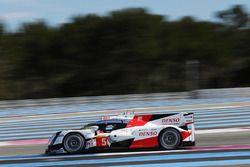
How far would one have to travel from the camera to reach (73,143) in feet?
34.1

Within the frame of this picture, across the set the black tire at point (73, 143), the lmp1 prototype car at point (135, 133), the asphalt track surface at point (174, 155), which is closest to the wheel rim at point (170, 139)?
the lmp1 prototype car at point (135, 133)

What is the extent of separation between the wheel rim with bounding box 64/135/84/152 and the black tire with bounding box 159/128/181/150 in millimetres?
1720

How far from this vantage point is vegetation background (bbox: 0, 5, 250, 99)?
3853 cm

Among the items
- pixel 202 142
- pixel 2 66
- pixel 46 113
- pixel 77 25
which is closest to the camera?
pixel 202 142

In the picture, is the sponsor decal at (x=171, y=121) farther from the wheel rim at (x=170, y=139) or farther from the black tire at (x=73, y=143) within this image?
the black tire at (x=73, y=143)

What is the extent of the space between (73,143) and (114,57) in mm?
29414

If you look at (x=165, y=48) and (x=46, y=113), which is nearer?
(x=46, y=113)

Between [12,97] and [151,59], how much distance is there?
37.3 ft

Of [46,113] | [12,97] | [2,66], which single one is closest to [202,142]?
[46,113]

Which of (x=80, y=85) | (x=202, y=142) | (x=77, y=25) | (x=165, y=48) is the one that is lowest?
(x=202, y=142)

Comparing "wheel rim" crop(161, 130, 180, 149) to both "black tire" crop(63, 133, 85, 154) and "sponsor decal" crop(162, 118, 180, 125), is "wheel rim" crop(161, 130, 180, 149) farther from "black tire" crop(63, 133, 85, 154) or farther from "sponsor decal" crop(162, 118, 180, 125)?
"black tire" crop(63, 133, 85, 154)

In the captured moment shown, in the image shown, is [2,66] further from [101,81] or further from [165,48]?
[165,48]

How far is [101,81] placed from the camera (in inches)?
1553

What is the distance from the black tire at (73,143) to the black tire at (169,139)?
66.8 inches
